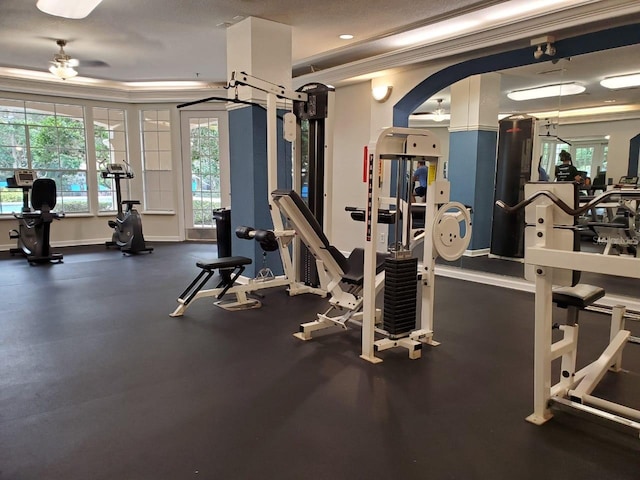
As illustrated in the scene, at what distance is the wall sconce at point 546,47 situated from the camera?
164 inches

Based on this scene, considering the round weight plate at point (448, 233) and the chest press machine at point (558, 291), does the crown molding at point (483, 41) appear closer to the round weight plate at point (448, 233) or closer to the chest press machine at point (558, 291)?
the round weight plate at point (448, 233)

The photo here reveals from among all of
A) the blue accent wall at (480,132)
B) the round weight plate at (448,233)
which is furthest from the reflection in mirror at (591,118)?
the round weight plate at (448,233)

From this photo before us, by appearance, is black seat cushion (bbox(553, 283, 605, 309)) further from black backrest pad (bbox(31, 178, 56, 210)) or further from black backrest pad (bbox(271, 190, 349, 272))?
black backrest pad (bbox(31, 178, 56, 210))

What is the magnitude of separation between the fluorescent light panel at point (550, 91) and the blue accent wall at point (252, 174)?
316cm

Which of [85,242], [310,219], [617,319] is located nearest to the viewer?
[617,319]

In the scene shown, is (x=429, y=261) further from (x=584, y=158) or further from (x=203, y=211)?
(x=203, y=211)

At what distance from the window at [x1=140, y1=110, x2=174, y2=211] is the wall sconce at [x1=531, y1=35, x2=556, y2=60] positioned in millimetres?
6363

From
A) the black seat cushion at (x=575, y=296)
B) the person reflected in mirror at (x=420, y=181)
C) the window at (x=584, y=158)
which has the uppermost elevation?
the window at (x=584, y=158)

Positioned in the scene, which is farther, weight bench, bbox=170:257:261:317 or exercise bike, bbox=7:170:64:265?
exercise bike, bbox=7:170:64:265

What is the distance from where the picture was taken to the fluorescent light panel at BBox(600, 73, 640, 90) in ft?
15.2

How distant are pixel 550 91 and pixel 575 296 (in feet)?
13.3

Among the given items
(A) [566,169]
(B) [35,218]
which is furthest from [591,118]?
(B) [35,218]

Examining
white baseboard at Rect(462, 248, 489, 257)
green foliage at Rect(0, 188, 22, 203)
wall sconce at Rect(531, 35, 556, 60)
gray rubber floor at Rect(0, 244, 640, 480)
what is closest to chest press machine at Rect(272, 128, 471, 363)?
gray rubber floor at Rect(0, 244, 640, 480)

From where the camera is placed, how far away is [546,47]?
426 centimetres
